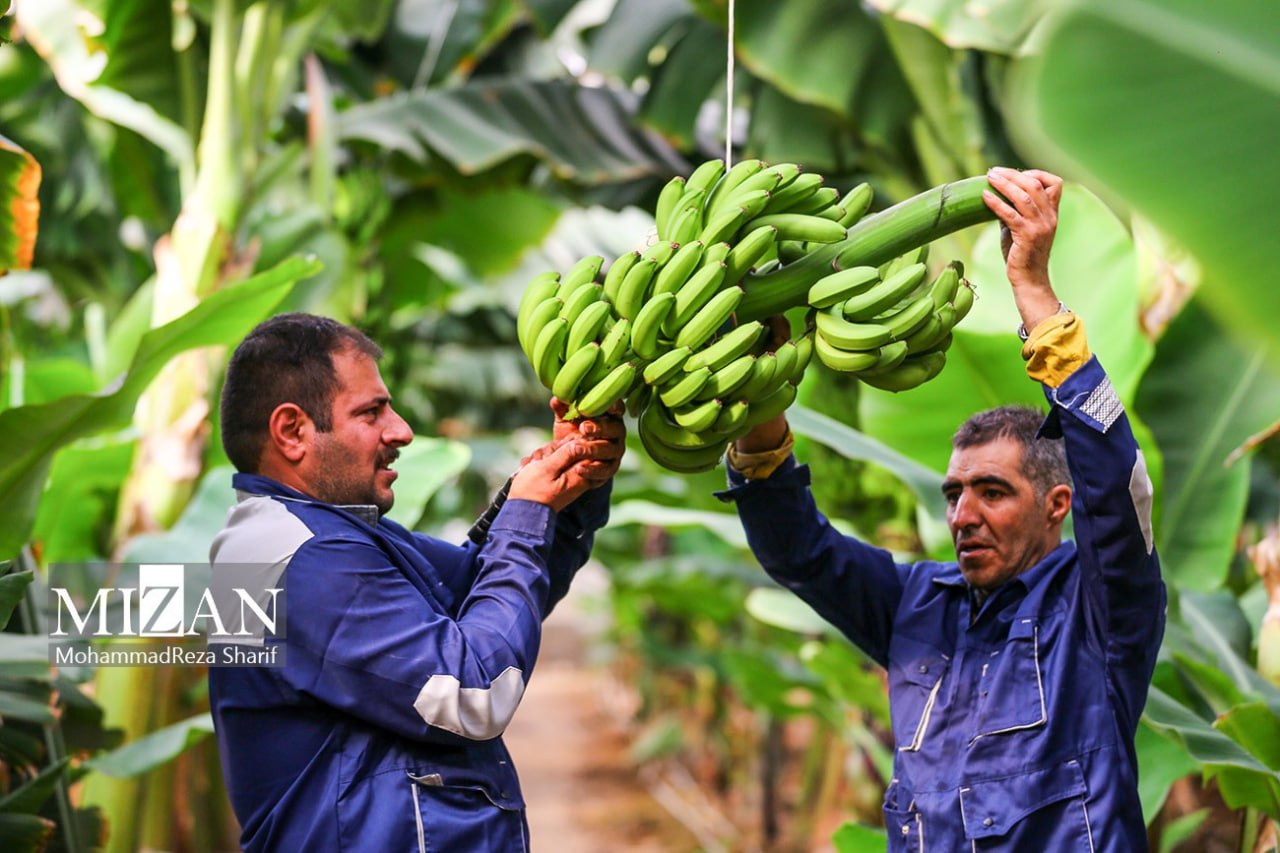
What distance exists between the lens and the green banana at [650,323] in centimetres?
160

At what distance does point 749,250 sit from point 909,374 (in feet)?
0.96

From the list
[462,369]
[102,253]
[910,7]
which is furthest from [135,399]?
[462,369]

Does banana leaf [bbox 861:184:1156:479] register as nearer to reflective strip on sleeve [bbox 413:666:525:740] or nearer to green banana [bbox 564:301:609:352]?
green banana [bbox 564:301:609:352]

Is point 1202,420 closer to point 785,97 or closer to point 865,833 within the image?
point 865,833

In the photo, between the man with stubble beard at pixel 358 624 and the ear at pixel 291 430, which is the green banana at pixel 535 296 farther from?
the ear at pixel 291 430

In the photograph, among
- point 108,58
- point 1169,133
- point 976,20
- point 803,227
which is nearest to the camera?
point 1169,133

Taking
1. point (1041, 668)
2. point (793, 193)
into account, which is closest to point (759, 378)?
point (793, 193)

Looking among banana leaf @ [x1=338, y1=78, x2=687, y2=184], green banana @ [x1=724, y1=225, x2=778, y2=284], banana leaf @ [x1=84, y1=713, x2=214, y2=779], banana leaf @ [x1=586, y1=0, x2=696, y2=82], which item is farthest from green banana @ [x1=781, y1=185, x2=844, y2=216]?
banana leaf @ [x1=586, y1=0, x2=696, y2=82]

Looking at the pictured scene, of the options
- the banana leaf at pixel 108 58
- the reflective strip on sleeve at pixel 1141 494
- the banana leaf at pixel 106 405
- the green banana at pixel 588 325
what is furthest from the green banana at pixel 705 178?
the banana leaf at pixel 108 58

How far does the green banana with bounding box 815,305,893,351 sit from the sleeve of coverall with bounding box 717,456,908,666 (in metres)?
0.42

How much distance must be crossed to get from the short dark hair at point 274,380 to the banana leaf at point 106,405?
0.75m

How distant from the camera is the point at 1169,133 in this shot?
1.33 m

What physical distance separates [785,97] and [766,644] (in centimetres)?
343

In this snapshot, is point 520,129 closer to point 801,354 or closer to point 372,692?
point 801,354
